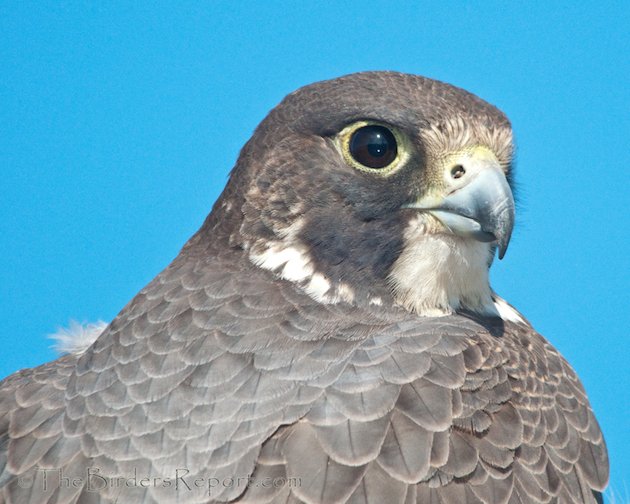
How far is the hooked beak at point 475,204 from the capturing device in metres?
3.19

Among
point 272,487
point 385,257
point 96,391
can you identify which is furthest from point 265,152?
point 272,487

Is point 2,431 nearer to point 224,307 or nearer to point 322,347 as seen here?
point 224,307

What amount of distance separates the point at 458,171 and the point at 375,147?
33cm

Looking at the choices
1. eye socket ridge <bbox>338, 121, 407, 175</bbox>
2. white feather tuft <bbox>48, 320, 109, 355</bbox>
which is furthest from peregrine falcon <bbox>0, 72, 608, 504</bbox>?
white feather tuft <bbox>48, 320, 109, 355</bbox>

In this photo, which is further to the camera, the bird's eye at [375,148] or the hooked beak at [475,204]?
the bird's eye at [375,148]

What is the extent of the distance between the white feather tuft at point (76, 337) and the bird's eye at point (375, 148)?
5.10ft

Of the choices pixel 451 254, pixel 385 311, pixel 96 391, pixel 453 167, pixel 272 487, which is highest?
pixel 453 167

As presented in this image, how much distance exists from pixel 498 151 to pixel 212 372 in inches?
58.6

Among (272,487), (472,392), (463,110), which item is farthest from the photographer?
(463,110)

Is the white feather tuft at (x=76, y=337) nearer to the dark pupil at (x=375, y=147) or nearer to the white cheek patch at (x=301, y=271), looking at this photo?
the white cheek patch at (x=301, y=271)

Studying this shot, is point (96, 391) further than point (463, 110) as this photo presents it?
No

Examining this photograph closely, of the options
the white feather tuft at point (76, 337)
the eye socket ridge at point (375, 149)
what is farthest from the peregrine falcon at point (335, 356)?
the white feather tuft at point (76, 337)

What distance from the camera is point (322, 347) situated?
9.97 ft

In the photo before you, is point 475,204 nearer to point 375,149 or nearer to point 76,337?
point 375,149
